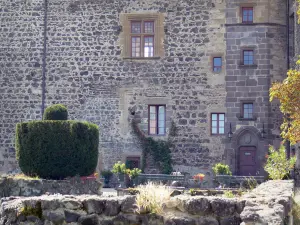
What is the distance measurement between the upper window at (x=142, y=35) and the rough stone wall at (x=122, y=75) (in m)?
0.20

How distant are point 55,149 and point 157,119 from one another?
5.68m

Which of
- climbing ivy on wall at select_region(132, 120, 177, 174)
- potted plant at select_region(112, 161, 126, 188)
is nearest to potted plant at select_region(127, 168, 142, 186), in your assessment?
potted plant at select_region(112, 161, 126, 188)

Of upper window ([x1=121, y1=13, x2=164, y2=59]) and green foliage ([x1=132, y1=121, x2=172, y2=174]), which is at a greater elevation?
upper window ([x1=121, y1=13, x2=164, y2=59])

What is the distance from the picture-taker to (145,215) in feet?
27.3

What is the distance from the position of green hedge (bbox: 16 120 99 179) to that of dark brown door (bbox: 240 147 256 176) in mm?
5699

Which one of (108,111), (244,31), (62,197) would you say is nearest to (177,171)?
(108,111)

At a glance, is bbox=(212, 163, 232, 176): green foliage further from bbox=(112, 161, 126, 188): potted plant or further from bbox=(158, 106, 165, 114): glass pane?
bbox=(158, 106, 165, 114): glass pane

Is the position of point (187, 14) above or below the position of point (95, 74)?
above

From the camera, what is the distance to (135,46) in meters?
26.5

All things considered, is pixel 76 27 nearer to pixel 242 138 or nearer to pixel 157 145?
pixel 157 145

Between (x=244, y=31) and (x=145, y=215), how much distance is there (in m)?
17.8

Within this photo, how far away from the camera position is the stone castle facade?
25297mm

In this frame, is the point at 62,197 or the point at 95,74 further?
the point at 95,74

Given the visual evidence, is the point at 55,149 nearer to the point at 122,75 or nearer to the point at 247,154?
the point at 122,75
